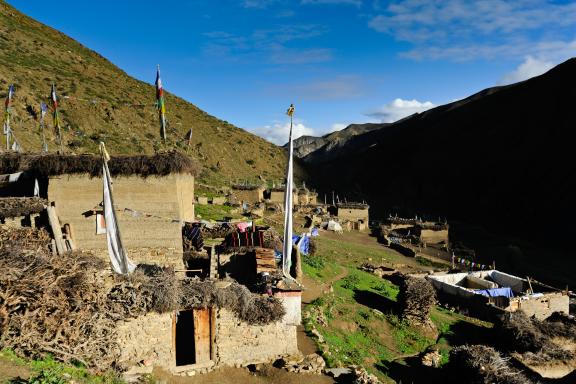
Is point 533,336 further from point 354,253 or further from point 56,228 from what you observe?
point 56,228

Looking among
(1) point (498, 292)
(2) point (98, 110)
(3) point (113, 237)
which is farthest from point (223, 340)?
(2) point (98, 110)

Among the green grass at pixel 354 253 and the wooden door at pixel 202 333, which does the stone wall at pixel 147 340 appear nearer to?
the wooden door at pixel 202 333

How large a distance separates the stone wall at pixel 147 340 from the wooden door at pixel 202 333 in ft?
1.89

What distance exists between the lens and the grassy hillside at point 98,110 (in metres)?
40.2

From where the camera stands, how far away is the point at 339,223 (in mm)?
41281

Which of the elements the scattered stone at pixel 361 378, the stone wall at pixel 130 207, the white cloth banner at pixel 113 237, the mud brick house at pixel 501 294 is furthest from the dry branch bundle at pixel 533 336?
the white cloth banner at pixel 113 237

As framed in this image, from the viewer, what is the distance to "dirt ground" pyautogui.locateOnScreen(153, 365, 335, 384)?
33.0 ft

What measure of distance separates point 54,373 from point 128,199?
23.8ft

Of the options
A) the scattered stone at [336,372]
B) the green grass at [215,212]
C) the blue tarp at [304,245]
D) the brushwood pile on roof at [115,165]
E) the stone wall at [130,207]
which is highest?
the brushwood pile on roof at [115,165]

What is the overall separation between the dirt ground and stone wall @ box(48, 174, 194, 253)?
457cm

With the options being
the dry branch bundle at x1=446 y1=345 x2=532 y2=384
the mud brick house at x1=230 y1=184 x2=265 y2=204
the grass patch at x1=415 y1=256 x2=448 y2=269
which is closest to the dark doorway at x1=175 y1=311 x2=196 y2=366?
the dry branch bundle at x1=446 y1=345 x2=532 y2=384

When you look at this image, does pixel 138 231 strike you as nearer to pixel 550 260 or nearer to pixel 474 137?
pixel 550 260

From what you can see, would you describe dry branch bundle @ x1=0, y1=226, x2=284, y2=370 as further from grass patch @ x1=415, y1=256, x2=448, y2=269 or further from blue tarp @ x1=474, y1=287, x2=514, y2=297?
grass patch @ x1=415, y1=256, x2=448, y2=269

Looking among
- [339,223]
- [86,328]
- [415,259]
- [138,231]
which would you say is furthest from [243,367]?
[339,223]
